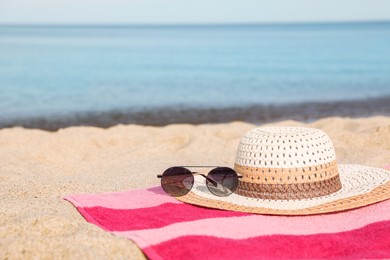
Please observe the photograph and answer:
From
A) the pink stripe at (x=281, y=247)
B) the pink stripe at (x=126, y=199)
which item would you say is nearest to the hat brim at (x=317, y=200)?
the pink stripe at (x=126, y=199)

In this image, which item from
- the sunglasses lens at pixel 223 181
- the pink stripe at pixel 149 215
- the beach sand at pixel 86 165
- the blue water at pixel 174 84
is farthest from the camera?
the blue water at pixel 174 84

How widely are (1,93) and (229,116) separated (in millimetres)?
7252

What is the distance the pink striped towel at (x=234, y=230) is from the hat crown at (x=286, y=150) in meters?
0.37

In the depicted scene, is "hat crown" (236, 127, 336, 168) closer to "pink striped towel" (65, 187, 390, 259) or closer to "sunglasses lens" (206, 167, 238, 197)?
"sunglasses lens" (206, 167, 238, 197)

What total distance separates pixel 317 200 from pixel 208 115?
9722mm

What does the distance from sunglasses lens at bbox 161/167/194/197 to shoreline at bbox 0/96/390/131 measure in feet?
26.2

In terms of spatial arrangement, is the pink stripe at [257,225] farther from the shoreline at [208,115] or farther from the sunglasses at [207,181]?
the shoreline at [208,115]

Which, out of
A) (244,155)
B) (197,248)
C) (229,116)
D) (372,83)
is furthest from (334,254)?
(372,83)

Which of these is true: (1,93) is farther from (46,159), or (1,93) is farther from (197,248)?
(197,248)

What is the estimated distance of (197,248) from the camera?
2969 millimetres

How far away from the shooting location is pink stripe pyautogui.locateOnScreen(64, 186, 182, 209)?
3.93m

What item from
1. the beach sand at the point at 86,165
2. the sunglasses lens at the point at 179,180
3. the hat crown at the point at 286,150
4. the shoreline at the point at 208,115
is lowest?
the shoreline at the point at 208,115

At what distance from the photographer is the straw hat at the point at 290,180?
12.3ft

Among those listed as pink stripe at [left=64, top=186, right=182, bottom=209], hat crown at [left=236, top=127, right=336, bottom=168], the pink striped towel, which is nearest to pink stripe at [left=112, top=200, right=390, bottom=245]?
the pink striped towel
